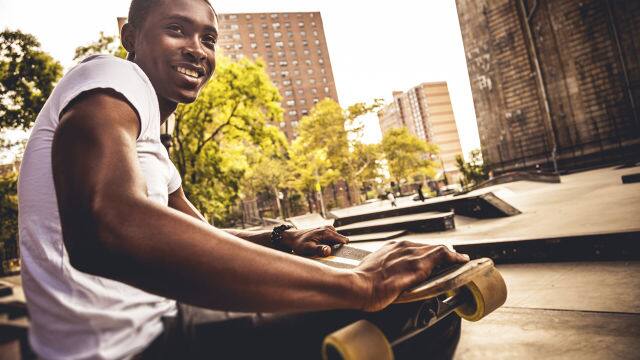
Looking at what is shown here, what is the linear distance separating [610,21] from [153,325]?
2440 centimetres

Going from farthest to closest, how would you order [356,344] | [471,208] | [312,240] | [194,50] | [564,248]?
[471,208] < [564,248] < [312,240] < [194,50] < [356,344]

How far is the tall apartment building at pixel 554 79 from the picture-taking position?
56.2 feet

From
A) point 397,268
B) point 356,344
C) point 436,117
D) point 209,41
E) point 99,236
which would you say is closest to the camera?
point 99,236

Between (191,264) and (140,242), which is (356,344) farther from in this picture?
(140,242)

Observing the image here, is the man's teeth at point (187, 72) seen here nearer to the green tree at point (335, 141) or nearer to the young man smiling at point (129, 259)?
the young man smiling at point (129, 259)

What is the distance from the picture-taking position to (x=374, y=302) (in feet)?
3.35

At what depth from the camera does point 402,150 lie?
37.2m

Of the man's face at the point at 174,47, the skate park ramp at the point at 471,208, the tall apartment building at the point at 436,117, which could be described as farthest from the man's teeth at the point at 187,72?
the tall apartment building at the point at 436,117

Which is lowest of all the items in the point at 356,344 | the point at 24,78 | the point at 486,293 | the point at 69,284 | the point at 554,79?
the point at 486,293

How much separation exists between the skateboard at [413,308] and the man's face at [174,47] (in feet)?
3.62

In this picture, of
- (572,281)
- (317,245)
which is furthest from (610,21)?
(317,245)

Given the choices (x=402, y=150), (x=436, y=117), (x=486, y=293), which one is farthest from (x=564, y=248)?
(x=436, y=117)

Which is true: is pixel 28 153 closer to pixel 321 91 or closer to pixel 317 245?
pixel 317 245

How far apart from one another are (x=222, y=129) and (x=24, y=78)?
317 inches
